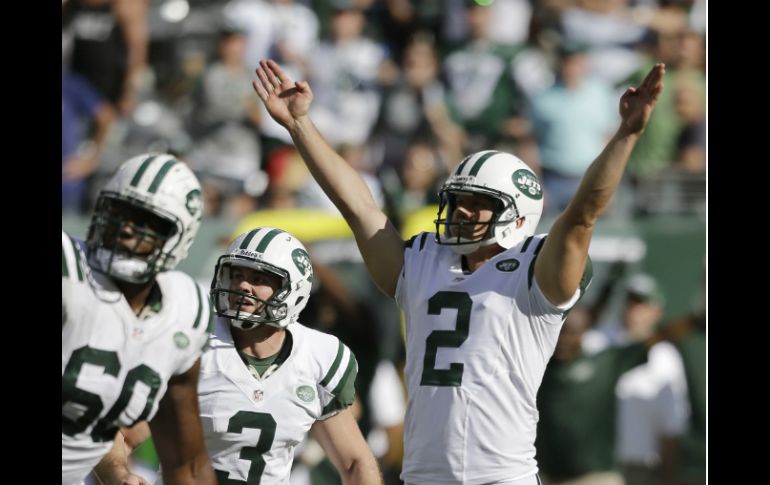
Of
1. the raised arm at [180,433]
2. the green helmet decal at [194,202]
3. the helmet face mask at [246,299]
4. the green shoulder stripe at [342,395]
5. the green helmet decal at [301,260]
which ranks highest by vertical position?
the green helmet decal at [194,202]

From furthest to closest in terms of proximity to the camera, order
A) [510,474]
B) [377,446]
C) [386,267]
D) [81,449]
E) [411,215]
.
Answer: [411,215], [377,446], [386,267], [510,474], [81,449]

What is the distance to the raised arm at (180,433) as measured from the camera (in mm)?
3824

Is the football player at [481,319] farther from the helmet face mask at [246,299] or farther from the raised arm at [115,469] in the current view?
the raised arm at [115,469]

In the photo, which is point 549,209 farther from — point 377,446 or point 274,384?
point 274,384

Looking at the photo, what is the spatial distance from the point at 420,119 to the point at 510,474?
501cm

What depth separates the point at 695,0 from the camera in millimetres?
9758

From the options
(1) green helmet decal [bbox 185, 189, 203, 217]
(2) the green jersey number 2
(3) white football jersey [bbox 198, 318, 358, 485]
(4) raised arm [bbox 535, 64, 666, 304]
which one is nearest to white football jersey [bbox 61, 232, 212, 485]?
(1) green helmet decal [bbox 185, 189, 203, 217]

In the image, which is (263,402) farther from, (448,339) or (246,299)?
(448,339)

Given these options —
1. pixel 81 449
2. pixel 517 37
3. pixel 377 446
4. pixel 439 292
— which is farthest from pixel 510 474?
pixel 517 37

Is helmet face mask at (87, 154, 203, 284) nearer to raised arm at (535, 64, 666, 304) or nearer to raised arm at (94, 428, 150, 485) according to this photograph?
raised arm at (94, 428, 150, 485)

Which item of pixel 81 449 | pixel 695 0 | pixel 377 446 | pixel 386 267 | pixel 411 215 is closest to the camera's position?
pixel 81 449

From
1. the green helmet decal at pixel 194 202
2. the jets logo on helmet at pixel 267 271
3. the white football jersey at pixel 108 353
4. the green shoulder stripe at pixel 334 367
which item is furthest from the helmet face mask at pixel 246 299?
the green helmet decal at pixel 194 202

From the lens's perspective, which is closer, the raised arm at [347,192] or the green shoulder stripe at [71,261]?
the green shoulder stripe at [71,261]

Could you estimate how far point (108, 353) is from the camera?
3631 millimetres
